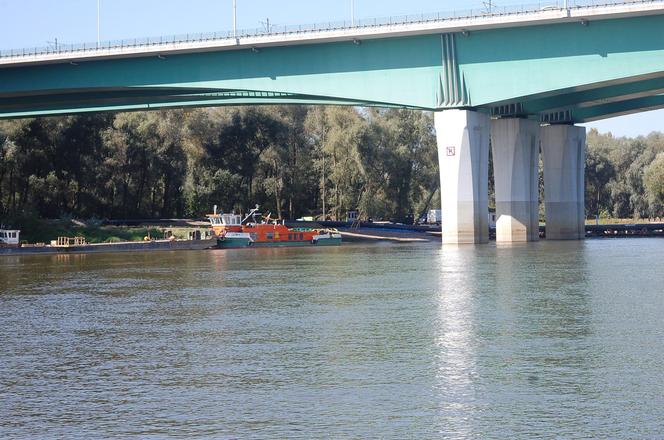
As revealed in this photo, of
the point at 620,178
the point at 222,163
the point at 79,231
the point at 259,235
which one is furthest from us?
the point at 620,178

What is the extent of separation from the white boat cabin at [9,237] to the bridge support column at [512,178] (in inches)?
1704

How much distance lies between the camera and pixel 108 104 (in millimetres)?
99312

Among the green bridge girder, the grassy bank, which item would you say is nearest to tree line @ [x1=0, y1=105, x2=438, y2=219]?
the grassy bank

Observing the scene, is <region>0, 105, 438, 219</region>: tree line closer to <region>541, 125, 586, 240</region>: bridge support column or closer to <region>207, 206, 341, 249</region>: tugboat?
<region>207, 206, 341, 249</region>: tugboat

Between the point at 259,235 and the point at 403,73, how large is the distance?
28.2 m

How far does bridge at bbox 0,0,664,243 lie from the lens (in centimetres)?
7531

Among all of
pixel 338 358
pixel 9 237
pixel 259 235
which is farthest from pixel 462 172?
pixel 338 358

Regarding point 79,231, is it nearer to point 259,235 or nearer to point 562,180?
point 259,235

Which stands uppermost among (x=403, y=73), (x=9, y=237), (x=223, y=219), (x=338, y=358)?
(x=403, y=73)

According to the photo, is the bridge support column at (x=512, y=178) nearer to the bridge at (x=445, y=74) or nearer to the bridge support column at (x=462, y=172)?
the bridge at (x=445, y=74)

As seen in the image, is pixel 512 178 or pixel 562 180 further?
pixel 562 180

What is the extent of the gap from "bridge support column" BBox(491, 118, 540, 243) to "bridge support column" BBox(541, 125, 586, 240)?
442 inches

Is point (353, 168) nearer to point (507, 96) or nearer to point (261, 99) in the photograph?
point (261, 99)

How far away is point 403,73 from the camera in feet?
271
